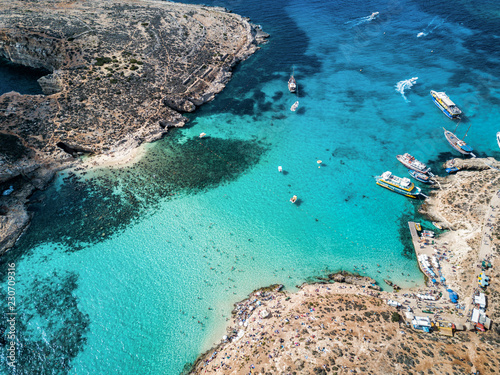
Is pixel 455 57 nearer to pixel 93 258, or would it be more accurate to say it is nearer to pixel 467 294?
pixel 467 294

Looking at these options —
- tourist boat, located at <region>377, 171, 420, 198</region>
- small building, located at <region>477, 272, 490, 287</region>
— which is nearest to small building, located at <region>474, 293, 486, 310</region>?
small building, located at <region>477, 272, 490, 287</region>

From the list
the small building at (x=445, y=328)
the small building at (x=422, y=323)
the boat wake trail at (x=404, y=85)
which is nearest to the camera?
the small building at (x=445, y=328)

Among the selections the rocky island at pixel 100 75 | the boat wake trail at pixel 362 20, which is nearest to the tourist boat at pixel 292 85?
the rocky island at pixel 100 75

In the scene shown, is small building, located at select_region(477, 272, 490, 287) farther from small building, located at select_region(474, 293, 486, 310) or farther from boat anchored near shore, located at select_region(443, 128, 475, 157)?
boat anchored near shore, located at select_region(443, 128, 475, 157)

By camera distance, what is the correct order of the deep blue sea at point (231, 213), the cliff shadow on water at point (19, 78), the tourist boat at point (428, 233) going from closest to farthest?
1. the deep blue sea at point (231, 213)
2. the tourist boat at point (428, 233)
3. the cliff shadow on water at point (19, 78)

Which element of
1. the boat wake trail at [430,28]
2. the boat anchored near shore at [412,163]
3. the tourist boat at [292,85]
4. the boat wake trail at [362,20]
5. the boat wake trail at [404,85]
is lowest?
the boat anchored near shore at [412,163]

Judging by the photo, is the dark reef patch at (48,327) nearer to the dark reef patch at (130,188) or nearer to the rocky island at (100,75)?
the dark reef patch at (130,188)
